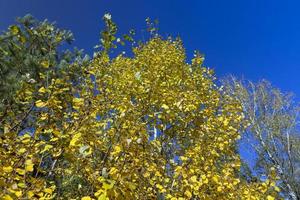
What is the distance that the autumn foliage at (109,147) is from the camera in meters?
2.89

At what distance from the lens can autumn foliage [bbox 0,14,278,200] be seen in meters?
2.89

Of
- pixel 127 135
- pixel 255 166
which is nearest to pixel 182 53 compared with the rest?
pixel 127 135

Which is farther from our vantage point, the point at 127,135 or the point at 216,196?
the point at 216,196

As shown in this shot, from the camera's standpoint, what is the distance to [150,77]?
969cm

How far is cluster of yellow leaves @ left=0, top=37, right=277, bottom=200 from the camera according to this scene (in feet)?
9.41

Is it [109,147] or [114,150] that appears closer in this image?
[109,147]

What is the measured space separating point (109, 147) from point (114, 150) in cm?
28

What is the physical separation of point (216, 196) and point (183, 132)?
9.20 ft

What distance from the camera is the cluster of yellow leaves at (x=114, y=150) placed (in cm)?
287

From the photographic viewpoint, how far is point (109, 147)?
→ 3.11 m

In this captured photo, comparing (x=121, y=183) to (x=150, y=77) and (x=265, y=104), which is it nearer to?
(x=150, y=77)

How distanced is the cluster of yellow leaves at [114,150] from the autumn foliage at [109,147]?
11 mm

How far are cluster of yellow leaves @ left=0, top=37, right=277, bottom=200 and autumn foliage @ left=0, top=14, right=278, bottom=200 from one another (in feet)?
0.04

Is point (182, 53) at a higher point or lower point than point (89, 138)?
higher
